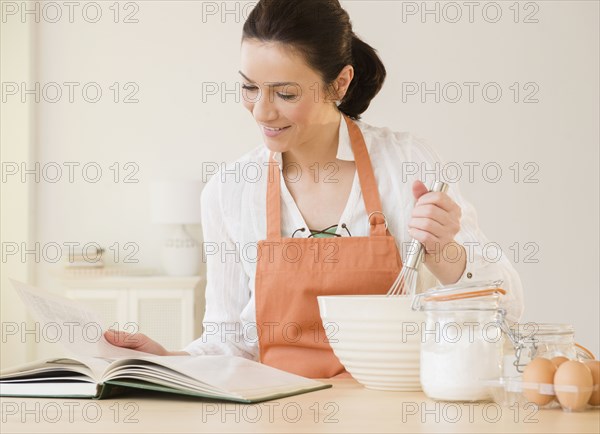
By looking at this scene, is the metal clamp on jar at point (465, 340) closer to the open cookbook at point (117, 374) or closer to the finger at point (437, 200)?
the open cookbook at point (117, 374)

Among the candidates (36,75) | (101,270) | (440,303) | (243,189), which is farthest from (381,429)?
(36,75)

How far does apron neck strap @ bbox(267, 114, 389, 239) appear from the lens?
1.87 m

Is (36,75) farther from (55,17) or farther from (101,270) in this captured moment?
(101,270)

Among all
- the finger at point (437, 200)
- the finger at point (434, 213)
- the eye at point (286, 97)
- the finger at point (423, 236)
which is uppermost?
the eye at point (286, 97)

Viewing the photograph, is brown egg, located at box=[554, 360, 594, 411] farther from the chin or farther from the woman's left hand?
the chin

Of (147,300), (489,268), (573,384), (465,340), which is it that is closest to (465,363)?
(465,340)

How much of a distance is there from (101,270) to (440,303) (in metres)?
3.45

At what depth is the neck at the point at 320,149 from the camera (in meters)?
2.00

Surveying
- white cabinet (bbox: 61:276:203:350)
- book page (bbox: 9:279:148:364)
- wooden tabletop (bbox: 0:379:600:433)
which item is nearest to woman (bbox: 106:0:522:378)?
book page (bbox: 9:279:148:364)

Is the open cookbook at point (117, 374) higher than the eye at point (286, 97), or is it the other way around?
the eye at point (286, 97)

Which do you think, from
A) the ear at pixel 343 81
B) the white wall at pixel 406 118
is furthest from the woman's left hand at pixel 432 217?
the white wall at pixel 406 118

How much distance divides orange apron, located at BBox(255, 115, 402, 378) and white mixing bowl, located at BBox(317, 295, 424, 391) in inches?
16.1

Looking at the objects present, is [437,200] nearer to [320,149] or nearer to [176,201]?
[320,149]

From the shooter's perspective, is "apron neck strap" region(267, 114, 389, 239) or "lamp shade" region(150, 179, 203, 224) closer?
"apron neck strap" region(267, 114, 389, 239)
